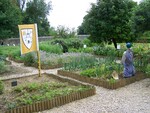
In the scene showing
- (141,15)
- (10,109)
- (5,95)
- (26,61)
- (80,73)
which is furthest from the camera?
(26,61)

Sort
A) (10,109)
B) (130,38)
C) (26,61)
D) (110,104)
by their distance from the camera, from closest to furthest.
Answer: (10,109), (110,104), (26,61), (130,38)

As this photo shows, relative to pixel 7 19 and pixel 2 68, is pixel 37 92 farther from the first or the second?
pixel 7 19

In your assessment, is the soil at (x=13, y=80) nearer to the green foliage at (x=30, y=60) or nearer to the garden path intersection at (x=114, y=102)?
the garden path intersection at (x=114, y=102)

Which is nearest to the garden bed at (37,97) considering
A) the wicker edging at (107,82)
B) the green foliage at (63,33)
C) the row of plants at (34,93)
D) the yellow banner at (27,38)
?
the row of plants at (34,93)

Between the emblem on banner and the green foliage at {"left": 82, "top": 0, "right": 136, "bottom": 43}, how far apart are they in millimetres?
4921

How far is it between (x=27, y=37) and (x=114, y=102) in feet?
13.8

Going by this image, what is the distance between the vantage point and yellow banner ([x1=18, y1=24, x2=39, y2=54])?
8477mm

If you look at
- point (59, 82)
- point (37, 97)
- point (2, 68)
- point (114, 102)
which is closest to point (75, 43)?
point (2, 68)

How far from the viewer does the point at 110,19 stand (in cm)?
1282

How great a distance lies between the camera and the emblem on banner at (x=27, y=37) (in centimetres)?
855

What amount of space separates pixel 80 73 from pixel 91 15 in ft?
18.6

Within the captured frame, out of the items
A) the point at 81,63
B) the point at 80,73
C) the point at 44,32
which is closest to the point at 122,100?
the point at 80,73

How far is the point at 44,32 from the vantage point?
34844 millimetres

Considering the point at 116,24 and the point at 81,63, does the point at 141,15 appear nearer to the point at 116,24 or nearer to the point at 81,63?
the point at 81,63
